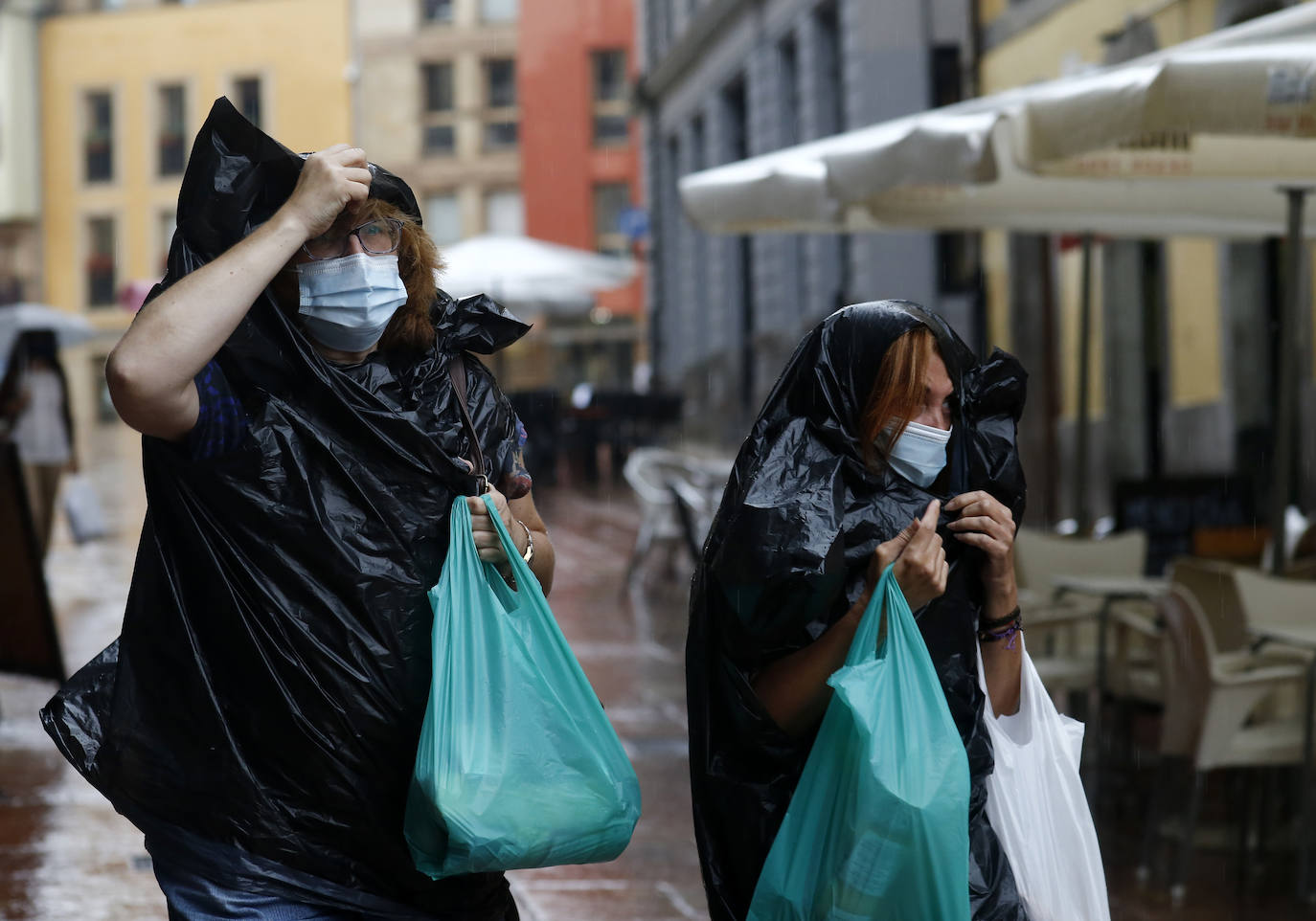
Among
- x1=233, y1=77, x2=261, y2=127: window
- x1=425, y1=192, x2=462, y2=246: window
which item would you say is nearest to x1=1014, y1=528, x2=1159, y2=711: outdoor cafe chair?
x1=425, y1=192, x2=462, y2=246: window

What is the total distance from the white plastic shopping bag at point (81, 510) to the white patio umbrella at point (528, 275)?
176 inches

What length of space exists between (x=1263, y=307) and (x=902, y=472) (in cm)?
1100

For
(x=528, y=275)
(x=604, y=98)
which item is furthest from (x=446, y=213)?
(x=528, y=275)

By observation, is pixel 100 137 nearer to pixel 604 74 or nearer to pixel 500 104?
pixel 500 104

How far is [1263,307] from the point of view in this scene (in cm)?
Answer: 1312

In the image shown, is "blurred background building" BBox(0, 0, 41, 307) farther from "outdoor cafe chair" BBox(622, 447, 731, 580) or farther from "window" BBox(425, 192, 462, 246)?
"outdoor cafe chair" BBox(622, 447, 731, 580)

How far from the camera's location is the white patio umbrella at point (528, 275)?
18141mm

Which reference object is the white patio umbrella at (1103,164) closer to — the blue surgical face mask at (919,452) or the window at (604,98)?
the blue surgical face mask at (919,452)

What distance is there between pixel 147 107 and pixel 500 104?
431 inches

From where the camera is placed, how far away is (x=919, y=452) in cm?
285

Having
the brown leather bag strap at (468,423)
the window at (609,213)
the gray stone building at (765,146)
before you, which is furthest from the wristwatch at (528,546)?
the window at (609,213)

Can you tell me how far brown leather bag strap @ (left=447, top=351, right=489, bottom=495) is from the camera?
109 inches

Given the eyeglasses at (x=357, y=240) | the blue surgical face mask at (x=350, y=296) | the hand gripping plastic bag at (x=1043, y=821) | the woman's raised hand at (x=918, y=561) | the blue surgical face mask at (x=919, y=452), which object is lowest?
the hand gripping plastic bag at (x=1043, y=821)

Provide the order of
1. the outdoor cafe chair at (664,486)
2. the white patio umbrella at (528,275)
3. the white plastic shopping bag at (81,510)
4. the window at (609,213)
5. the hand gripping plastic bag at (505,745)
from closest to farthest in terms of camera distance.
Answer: the hand gripping plastic bag at (505,745) → the outdoor cafe chair at (664,486) → the white plastic shopping bag at (81,510) → the white patio umbrella at (528,275) → the window at (609,213)
